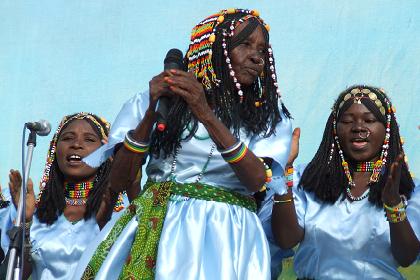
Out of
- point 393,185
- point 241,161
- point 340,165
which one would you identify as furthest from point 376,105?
point 241,161

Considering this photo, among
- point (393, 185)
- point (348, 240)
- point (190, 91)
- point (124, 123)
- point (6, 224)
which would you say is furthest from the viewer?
point (6, 224)

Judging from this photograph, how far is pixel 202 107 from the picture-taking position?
9.87ft

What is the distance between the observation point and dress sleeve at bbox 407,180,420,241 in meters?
3.98

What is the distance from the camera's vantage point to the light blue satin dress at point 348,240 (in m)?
3.96

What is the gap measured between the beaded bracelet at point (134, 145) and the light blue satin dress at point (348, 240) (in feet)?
4.06

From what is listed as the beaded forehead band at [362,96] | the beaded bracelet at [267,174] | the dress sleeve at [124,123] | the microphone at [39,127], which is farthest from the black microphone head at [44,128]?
the beaded forehead band at [362,96]

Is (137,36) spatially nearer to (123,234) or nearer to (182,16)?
(182,16)

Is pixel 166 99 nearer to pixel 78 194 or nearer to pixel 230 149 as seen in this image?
pixel 230 149

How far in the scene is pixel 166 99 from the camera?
3.03 meters

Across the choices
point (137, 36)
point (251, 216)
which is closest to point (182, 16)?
point (137, 36)

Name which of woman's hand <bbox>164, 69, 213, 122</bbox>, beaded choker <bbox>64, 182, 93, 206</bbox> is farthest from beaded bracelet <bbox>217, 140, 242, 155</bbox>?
beaded choker <bbox>64, 182, 93, 206</bbox>

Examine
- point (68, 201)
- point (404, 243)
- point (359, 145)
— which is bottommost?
point (68, 201)

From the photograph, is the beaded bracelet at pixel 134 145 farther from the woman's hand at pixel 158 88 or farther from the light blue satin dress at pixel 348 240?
the light blue satin dress at pixel 348 240

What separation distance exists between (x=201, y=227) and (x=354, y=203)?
121 cm
